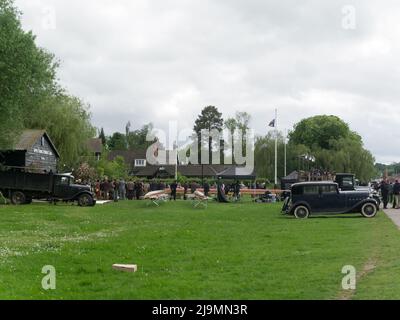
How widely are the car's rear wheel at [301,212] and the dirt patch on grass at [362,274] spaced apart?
567 inches

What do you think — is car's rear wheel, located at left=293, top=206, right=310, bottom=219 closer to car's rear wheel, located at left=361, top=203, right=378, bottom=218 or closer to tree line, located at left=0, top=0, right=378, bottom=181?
car's rear wheel, located at left=361, top=203, right=378, bottom=218

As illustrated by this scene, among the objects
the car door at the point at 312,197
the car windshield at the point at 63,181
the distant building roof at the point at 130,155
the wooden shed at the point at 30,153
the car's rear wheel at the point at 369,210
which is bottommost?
the car's rear wheel at the point at 369,210

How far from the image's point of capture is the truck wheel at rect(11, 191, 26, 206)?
123 ft

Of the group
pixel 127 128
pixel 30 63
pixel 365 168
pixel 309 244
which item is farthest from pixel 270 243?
pixel 127 128

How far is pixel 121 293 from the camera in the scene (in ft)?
30.2

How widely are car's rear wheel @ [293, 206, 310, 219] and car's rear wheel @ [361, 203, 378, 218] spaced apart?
8.38ft

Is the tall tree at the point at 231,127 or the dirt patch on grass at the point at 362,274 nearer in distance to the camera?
the dirt patch on grass at the point at 362,274

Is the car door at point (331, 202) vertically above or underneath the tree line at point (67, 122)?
underneath

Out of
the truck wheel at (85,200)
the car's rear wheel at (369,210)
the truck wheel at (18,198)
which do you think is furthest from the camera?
the truck wheel at (85,200)

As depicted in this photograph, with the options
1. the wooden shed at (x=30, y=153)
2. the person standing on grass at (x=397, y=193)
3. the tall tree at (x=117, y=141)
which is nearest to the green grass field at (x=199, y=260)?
the person standing on grass at (x=397, y=193)

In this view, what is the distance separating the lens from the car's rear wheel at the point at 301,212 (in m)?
27.0

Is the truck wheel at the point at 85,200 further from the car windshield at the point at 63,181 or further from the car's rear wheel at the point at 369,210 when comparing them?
the car's rear wheel at the point at 369,210

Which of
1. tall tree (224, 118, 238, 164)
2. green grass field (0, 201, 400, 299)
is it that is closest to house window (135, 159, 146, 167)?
tall tree (224, 118, 238, 164)
